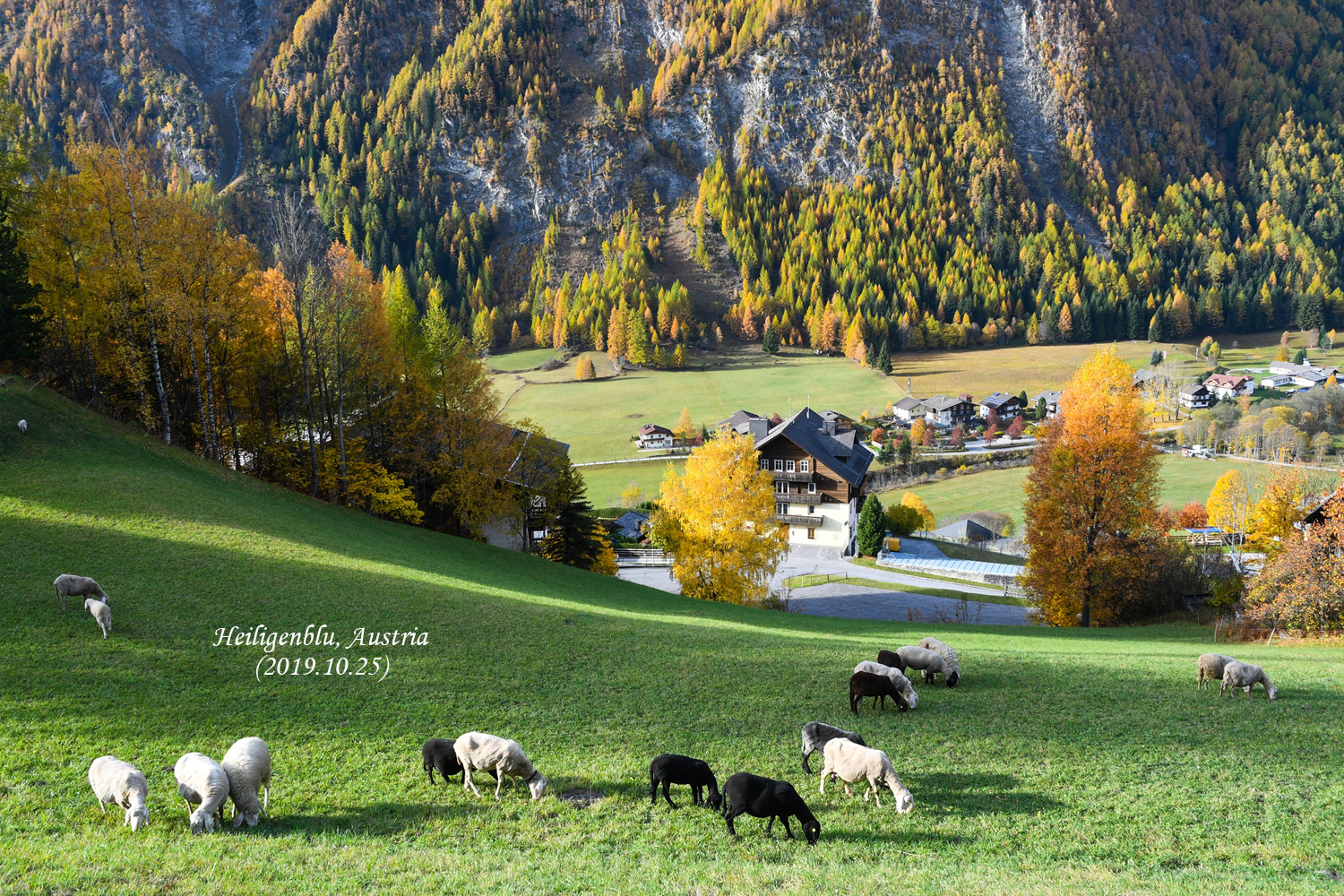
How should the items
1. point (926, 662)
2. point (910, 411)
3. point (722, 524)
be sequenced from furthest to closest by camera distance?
A: point (910, 411), point (722, 524), point (926, 662)

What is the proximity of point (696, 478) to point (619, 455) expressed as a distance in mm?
70063

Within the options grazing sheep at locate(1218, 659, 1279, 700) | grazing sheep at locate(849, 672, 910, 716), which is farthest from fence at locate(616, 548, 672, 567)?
grazing sheep at locate(849, 672, 910, 716)

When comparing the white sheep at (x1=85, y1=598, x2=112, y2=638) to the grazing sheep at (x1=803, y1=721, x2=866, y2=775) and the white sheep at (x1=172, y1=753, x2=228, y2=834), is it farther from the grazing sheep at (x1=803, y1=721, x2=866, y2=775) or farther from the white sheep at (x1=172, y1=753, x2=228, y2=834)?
the grazing sheep at (x1=803, y1=721, x2=866, y2=775)

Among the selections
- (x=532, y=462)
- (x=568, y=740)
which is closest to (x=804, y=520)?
(x=532, y=462)

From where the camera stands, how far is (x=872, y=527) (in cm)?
6956

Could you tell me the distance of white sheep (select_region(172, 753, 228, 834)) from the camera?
31.5 feet

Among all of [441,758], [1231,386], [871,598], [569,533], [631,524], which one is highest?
[1231,386]

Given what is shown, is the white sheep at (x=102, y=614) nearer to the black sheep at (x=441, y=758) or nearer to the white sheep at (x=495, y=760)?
the black sheep at (x=441, y=758)

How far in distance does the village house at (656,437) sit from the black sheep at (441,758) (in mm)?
107208

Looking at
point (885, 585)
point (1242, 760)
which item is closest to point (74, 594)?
point (1242, 760)

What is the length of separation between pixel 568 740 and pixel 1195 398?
6344 inches

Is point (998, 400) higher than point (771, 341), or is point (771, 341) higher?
point (771, 341)

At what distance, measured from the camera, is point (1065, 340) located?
184375 mm

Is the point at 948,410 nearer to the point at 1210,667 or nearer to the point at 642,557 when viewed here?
the point at 642,557
